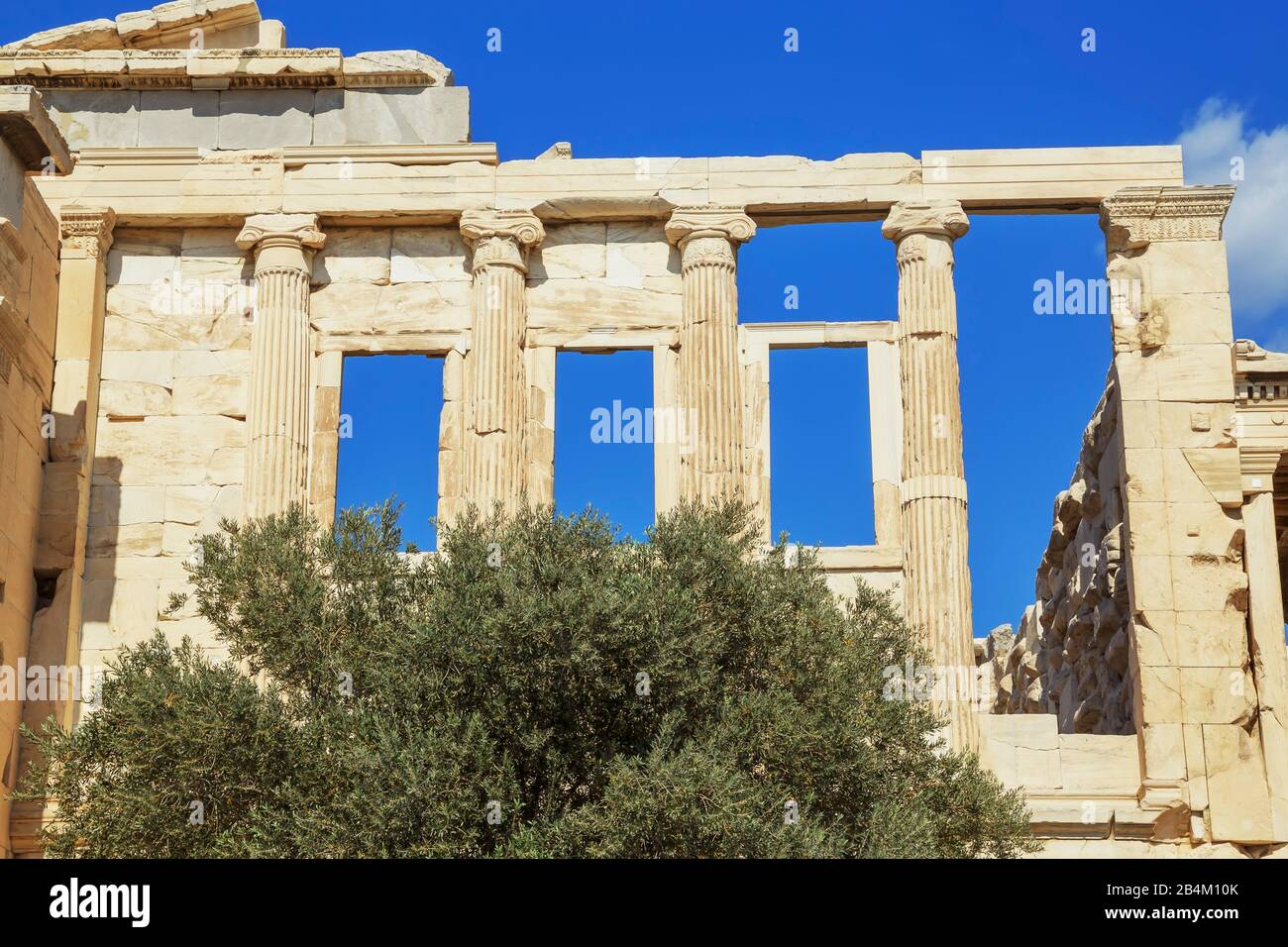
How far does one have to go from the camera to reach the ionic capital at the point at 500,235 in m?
21.6

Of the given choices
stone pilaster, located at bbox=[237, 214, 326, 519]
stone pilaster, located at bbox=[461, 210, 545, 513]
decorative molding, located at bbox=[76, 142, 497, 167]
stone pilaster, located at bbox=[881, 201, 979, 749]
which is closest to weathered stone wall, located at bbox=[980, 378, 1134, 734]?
stone pilaster, located at bbox=[881, 201, 979, 749]

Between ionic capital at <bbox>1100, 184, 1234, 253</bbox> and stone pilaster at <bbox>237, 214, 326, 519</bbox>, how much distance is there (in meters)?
8.30

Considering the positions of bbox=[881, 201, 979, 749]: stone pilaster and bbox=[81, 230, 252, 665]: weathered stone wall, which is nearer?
bbox=[881, 201, 979, 749]: stone pilaster

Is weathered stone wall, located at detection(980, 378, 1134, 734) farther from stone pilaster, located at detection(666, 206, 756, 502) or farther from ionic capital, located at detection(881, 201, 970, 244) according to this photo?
stone pilaster, located at detection(666, 206, 756, 502)

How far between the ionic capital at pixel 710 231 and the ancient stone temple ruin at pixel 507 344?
1.2 inches

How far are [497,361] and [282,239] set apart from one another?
2717mm

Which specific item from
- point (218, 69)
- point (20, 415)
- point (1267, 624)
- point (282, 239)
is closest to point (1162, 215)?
point (1267, 624)

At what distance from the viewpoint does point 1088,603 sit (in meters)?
25.6

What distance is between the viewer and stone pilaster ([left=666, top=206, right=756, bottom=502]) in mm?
20797

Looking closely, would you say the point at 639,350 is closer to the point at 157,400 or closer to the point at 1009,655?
the point at 157,400

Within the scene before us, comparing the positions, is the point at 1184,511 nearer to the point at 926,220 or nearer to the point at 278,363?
the point at 926,220

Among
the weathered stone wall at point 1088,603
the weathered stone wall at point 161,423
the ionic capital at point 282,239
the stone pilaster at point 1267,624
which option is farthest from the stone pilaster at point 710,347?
the stone pilaster at point 1267,624

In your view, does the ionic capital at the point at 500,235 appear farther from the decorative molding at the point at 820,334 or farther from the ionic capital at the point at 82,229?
the ionic capital at the point at 82,229
